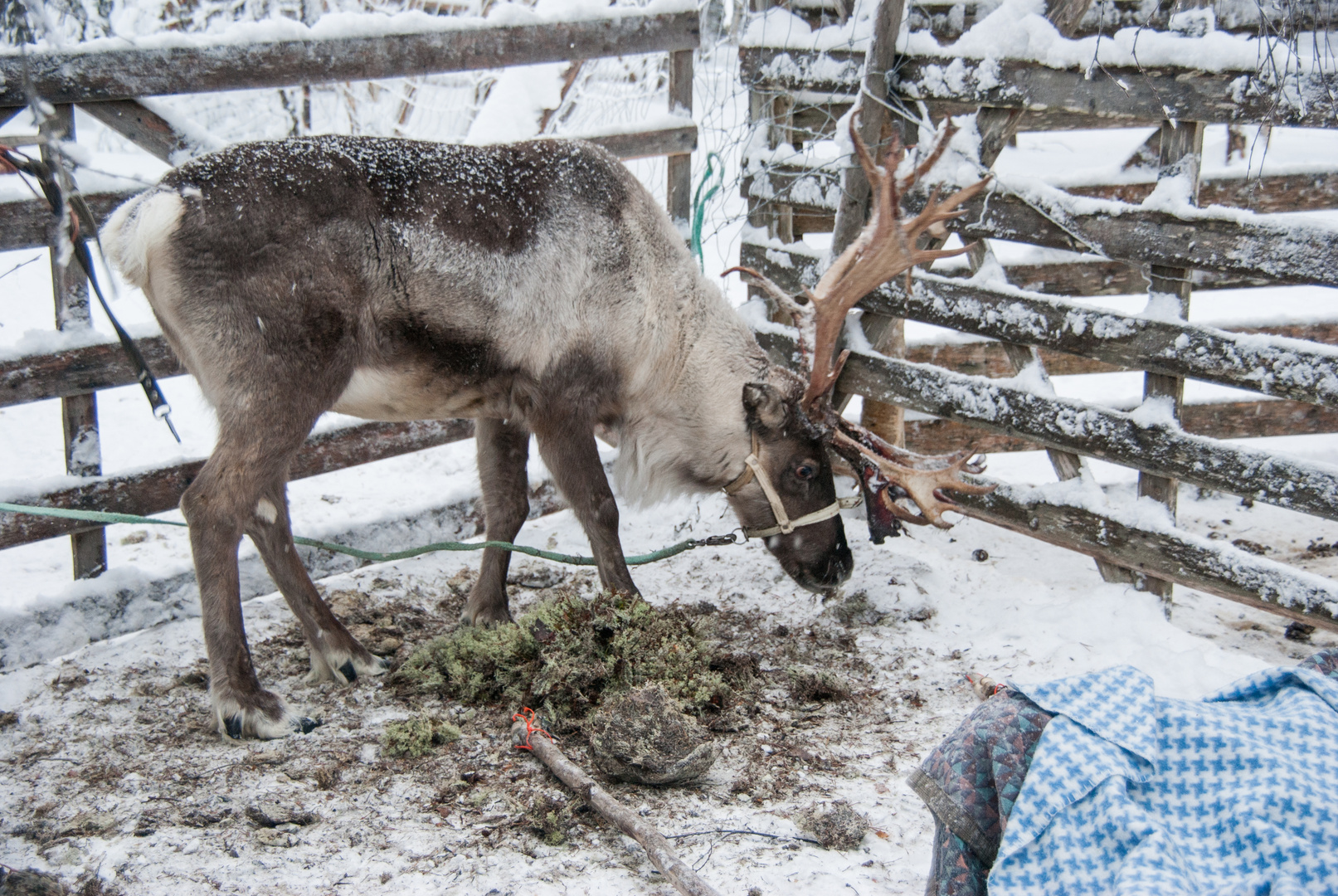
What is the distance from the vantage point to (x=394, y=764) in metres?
2.73

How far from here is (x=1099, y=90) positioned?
327 centimetres

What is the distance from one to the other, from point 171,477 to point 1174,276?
356 cm

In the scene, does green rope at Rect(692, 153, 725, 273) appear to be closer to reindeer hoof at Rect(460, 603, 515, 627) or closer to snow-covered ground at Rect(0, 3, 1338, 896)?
snow-covered ground at Rect(0, 3, 1338, 896)

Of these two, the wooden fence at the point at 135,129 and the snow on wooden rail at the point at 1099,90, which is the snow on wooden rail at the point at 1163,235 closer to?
the snow on wooden rail at the point at 1099,90

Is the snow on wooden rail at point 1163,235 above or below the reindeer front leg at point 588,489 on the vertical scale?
above

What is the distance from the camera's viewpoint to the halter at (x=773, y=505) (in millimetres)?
3617

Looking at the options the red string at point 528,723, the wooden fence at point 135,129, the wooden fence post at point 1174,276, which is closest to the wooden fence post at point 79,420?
the wooden fence at point 135,129

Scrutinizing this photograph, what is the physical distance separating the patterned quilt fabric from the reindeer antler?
1.72m

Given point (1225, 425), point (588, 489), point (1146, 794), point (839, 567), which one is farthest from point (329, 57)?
point (1225, 425)

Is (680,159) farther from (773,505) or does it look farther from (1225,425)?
(1225,425)

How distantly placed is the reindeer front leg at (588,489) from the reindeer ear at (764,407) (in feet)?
1.88

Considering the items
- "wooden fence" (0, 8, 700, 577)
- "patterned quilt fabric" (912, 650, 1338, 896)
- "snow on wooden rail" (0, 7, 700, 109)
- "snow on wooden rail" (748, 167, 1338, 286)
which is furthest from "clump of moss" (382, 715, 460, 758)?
"snow on wooden rail" (748, 167, 1338, 286)

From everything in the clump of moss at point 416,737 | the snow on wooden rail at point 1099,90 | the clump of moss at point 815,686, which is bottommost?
the clump of moss at point 815,686

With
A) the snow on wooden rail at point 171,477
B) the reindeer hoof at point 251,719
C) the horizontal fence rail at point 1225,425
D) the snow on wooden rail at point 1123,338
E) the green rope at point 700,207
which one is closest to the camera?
the reindeer hoof at point 251,719
